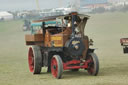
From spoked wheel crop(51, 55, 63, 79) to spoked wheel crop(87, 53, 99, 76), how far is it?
4.09 ft

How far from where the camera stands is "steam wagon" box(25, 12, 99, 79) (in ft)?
49.6

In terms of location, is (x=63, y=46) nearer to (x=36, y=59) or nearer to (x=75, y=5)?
(x=36, y=59)

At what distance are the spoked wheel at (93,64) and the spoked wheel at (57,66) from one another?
1.25 metres

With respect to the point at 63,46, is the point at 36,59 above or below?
below

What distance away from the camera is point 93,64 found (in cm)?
1542

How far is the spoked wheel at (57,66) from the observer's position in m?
14.6

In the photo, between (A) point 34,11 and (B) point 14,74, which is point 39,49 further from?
(A) point 34,11

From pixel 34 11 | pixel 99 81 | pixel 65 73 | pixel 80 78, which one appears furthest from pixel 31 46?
pixel 34 11

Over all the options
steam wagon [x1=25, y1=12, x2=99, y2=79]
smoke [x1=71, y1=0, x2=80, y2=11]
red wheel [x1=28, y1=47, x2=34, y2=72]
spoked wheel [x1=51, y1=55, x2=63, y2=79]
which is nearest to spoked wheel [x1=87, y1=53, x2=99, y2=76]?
steam wagon [x1=25, y1=12, x2=99, y2=79]

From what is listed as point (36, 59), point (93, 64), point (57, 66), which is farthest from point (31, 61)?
point (93, 64)

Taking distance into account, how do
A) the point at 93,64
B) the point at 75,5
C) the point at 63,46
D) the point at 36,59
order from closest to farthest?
1. the point at 63,46
2. the point at 93,64
3. the point at 36,59
4. the point at 75,5

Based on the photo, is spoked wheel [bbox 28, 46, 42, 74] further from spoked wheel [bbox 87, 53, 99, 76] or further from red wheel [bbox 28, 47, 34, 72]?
spoked wheel [bbox 87, 53, 99, 76]

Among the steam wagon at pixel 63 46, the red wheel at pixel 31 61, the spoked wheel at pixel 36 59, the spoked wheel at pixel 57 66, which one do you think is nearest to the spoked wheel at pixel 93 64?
the steam wagon at pixel 63 46

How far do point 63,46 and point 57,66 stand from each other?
2.60ft
